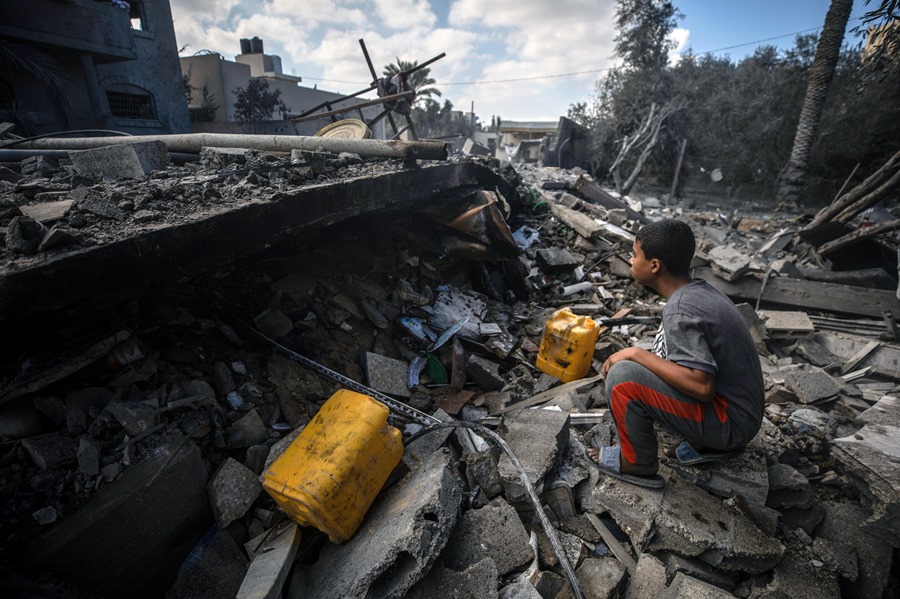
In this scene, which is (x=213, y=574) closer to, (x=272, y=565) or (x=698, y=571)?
(x=272, y=565)

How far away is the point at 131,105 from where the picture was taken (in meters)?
12.6

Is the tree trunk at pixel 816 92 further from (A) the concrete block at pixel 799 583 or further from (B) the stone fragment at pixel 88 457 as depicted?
(B) the stone fragment at pixel 88 457

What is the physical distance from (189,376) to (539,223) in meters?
6.26

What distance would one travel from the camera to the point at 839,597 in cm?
179

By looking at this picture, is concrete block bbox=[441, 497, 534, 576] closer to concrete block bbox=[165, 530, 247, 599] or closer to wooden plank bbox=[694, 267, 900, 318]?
concrete block bbox=[165, 530, 247, 599]

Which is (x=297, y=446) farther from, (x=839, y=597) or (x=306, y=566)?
(x=839, y=597)

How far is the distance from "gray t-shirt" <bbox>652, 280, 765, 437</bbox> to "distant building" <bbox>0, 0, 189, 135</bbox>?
47.2ft

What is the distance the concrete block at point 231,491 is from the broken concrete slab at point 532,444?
1.39 meters

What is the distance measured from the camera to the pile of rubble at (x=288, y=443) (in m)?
1.70

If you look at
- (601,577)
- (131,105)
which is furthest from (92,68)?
(601,577)

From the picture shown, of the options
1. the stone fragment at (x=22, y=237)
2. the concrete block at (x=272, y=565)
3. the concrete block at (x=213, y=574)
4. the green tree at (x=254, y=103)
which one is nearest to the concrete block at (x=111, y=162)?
the stone fragment at (x=22, y=237)

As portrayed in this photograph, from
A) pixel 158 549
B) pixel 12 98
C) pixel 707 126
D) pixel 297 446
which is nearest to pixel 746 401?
pixel 297 446

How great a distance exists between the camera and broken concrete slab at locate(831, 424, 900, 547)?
6.31 feet

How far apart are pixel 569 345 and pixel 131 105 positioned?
16.2m
